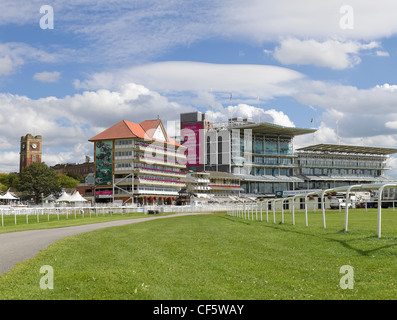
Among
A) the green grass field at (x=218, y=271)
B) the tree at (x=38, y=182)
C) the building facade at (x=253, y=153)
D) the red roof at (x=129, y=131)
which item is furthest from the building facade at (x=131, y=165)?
the green grass field at (x=218, y=271)

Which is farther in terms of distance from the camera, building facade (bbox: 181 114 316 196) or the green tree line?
building facade (bbox: 181 114 316 196)

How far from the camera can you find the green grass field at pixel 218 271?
7.47 metres

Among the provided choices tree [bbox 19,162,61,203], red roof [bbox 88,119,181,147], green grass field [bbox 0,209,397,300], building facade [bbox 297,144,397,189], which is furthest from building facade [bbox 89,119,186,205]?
green grass field [bbox 0,209,397,300]

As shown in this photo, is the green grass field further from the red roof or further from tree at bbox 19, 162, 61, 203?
tree at bbox 19, 162, 61, 203

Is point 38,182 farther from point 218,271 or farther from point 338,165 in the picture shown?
point 218,271

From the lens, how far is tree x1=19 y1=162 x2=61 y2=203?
109 m

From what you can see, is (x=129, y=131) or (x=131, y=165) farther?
(x=129, y=131)

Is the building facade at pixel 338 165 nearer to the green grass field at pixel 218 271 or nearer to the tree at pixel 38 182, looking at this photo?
the tree at pixel 38 182

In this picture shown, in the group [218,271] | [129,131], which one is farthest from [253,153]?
[218,271]

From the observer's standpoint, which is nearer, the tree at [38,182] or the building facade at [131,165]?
the building facade at [131,165]

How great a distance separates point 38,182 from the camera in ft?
360

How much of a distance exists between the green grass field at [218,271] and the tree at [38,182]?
101 metres

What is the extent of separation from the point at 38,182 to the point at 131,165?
25.2 m
